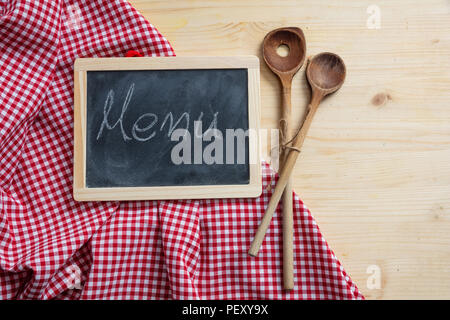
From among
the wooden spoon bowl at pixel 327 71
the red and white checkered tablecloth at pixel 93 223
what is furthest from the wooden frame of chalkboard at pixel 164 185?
the wooden spoon bowl at pixel 327 71

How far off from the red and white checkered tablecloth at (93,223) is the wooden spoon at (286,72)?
0.09 feet

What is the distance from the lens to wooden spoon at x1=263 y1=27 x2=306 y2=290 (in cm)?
92

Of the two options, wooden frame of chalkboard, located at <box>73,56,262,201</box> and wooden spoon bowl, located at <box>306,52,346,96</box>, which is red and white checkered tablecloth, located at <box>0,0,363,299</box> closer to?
wooden frame of chalkboard, located at <box>73,56,262,201</box>

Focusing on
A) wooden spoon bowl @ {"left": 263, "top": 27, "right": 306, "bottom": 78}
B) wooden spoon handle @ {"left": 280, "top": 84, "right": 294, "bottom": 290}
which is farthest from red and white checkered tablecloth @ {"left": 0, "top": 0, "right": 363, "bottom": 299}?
wooden spoon bowl @ {"left": 263, "top": 27, "right": 306, "bottom": 78}

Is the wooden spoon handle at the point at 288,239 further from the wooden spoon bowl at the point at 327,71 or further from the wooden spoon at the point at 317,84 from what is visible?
the wooden spoon bowl at the point at 327,71

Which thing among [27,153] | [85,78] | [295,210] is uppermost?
[85,78]

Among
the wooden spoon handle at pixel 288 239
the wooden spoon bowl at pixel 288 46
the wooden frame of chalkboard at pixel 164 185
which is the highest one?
the wooden spoon bowl at pixel 288 46

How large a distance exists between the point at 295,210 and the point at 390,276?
0.88ft

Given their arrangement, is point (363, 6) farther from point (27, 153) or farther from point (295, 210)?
point (27, 153)

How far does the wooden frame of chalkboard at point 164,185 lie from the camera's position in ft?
3.05
